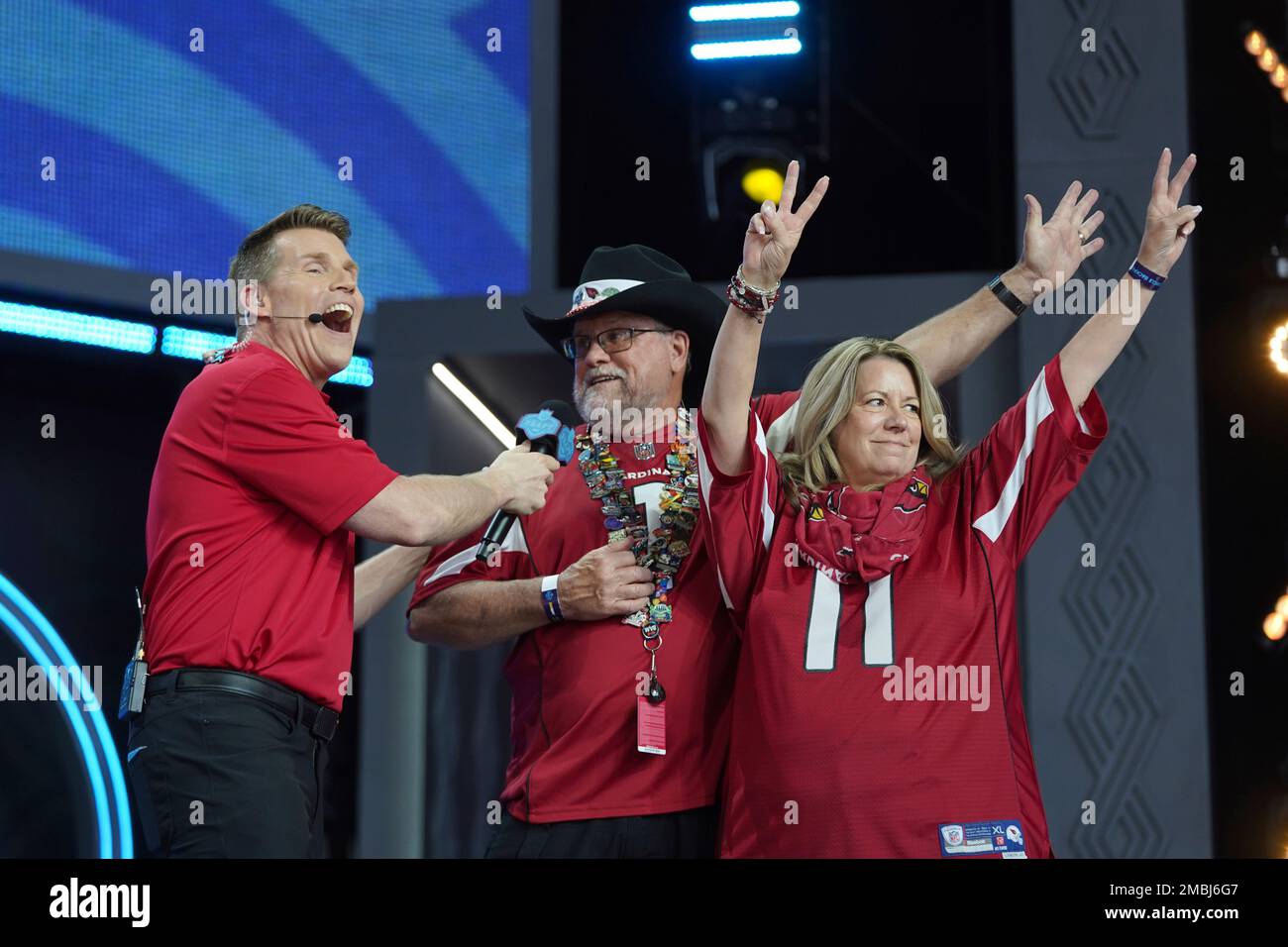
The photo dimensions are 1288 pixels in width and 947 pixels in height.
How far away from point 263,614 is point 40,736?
8.33ft

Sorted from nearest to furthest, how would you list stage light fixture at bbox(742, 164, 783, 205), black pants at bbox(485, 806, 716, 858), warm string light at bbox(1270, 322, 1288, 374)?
1. black pants at bbox(485, 806, 716, 858)
2. warm string light at bbox(1270, 322, 1288, 374)
3. stage light fixture at bbox(742, 164, 783, 205)

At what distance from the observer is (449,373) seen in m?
4.58

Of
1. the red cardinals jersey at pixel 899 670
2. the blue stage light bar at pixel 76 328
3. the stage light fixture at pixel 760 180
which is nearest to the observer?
the red cardinals jersey at pixel 899 670

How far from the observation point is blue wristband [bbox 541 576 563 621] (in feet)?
10.2

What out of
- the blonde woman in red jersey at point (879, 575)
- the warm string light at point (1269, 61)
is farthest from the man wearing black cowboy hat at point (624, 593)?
the warm string light at point (1269, 61)

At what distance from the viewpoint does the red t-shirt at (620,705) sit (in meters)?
3.03

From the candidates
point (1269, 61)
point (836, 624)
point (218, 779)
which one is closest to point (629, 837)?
point (836, 624)

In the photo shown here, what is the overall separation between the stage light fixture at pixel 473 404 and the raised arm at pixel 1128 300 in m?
2.01

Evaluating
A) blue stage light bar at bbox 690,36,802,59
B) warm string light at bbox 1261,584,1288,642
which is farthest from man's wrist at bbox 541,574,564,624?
blue stage light bar at bbox 690,36,802,59

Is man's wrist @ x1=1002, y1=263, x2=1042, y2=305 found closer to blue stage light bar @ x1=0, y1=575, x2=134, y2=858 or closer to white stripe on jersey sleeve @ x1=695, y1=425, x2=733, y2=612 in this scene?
white stripe on jersey sleeve @ x1=695, y1=425, x2=733, y2=612

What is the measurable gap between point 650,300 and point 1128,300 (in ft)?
3.12

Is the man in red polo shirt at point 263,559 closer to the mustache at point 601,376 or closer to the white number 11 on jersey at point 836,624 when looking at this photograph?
the mustache at point 601,376
